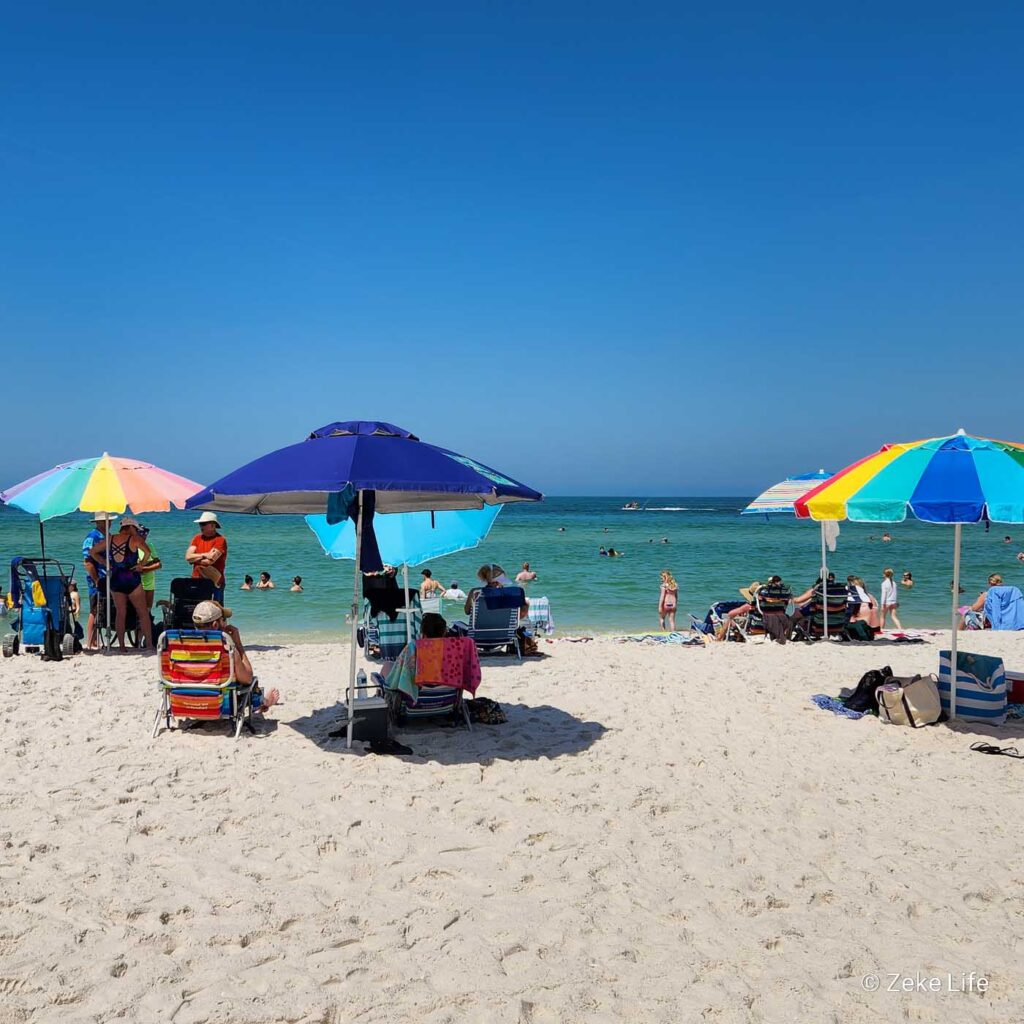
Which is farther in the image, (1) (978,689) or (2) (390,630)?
(2) (390,630)

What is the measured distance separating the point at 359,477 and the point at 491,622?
186 inches

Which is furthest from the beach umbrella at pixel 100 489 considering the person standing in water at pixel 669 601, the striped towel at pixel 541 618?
the person standing in water at pixel 669 601

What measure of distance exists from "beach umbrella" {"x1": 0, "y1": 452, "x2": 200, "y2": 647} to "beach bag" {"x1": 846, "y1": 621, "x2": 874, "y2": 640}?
860 centimetres

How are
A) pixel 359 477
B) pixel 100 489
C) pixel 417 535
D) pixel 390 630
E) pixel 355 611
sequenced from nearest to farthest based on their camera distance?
pixel 359 477 < pixel 355 611 < pixel 417 535 < pixel 100 489 < pixel 390 630

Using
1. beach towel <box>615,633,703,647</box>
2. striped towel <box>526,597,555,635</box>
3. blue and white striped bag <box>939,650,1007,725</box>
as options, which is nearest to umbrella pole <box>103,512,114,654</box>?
striped towel <box>526,597,555,635</box>

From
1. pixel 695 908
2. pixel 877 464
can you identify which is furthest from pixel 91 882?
pixel 877 464

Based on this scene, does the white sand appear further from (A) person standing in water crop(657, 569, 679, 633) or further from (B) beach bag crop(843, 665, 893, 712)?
(A) person standing in water crop(657, 569, 679, 633)

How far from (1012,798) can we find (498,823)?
318cm

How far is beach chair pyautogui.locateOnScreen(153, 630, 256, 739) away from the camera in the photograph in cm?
592

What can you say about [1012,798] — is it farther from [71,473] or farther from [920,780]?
[71,473]

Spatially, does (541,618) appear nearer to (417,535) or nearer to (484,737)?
(417,535)

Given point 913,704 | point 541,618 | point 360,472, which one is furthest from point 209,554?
point 913,704

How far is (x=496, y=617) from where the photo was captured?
9.36 metres

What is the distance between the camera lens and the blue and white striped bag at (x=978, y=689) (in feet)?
20.9
